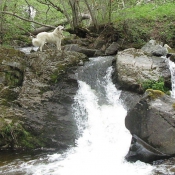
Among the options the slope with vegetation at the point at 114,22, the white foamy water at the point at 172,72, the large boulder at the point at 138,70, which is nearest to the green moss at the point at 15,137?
the large boulder at the point at 138,70

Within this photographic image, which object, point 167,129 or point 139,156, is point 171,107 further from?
point 139,156

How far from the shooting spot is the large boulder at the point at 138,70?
10.3 m

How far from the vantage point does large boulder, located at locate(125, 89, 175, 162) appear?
7285 mm

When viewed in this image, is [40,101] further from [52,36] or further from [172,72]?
[172,72]

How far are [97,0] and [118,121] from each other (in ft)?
31.0

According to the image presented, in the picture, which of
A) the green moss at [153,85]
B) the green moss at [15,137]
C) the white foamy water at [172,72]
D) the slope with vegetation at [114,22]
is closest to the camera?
the green moss at [15,137]

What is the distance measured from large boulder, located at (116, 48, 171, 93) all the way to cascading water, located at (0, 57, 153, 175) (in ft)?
1.85

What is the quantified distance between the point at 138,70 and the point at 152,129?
3676mm

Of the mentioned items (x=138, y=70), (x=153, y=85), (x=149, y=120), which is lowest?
(x=149, y=120)

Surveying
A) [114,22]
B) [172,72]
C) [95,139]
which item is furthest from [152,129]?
[114,22]

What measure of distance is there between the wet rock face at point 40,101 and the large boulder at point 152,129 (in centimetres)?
203

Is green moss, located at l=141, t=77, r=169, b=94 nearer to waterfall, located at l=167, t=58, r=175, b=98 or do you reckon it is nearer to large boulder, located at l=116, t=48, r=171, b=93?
large boulder, located at l=116, t=48, r=171, b=93

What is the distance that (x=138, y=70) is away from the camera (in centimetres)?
1080

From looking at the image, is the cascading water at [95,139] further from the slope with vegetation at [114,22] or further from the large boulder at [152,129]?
the slope with vegetation at [114,22]
